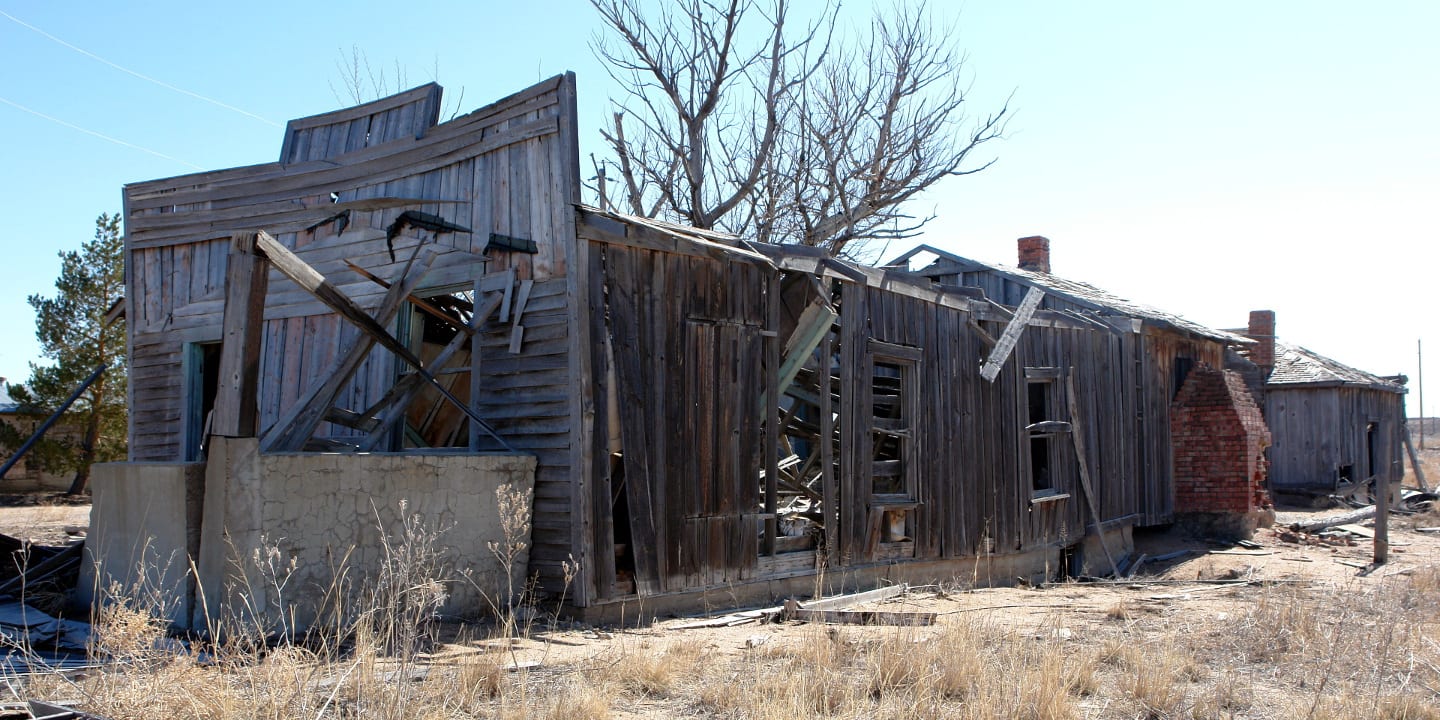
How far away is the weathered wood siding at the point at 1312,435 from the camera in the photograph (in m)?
23.6

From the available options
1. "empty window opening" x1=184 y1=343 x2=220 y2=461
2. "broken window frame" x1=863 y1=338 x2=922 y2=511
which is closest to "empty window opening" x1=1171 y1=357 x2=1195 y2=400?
"broken window frame" x1=863 y1=338 x2=922 y2=511

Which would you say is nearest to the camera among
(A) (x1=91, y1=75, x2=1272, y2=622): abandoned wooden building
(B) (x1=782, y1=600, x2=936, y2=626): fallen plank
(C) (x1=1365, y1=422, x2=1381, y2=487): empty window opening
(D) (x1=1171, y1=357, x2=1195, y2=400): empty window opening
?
(A) (x1=91, y1=75, x2=1272, y2=622): abandoned wooden building

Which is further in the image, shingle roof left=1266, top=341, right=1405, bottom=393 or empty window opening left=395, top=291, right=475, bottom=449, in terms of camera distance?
shingle roof left=1266, top=341, right=1405, bottom=393

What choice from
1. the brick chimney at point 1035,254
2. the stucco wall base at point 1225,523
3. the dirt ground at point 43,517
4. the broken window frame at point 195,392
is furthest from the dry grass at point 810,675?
the brick chimney at point 1035,254

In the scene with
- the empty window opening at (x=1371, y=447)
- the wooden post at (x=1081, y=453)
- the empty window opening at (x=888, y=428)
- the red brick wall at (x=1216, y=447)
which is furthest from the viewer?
the empty window opening at (x=1371, y=447)

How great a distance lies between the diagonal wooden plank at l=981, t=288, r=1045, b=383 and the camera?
13.1 m

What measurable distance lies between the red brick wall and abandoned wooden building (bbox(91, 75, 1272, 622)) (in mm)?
5241

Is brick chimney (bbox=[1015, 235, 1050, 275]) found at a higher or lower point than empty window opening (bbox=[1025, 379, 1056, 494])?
higher

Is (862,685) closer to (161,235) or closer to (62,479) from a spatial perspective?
(161,235)

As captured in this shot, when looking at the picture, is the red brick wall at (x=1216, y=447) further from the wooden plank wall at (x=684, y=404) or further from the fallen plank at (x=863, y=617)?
the fallen plank at (x=863, y=617)

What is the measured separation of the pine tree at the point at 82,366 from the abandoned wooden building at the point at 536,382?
53.4 ft

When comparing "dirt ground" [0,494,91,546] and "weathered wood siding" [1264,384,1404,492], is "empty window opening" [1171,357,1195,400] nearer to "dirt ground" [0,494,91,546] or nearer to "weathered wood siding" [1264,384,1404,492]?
"weathered wood siding" [1264,384,1404,492]

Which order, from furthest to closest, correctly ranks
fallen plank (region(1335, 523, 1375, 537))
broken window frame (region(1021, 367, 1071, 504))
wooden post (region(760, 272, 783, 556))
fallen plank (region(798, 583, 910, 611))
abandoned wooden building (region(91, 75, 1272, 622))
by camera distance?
fallen plank (region(1335, 523, 1375, 537)) → broken window frame (region(1021, 367, 1071, 504)) → wooden post (region(760, 272, 783, 556)) → fallen plank (region(798, 583, 910, 611)) → abandoned wooden building (region(91, 75, 1272, 622))

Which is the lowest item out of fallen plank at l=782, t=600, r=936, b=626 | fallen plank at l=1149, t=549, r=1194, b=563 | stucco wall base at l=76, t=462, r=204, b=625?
fallen plank at l=1149, t=549, r=1194, b=563
